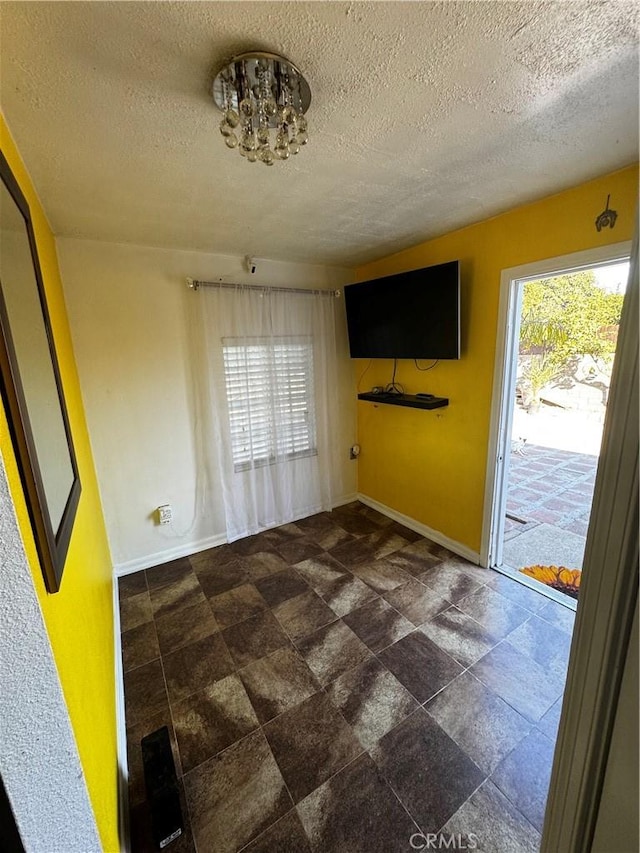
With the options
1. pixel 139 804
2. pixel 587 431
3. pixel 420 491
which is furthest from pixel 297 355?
pixel 587 431

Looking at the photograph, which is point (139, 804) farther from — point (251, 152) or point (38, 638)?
point (251, 152)

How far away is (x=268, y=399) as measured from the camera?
2.96 meters

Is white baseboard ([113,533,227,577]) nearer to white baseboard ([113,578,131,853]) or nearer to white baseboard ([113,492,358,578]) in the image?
white baseboard ([113,492,358,578])

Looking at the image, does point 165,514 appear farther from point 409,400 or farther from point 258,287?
point 409,400

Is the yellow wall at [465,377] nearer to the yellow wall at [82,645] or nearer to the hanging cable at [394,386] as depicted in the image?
the hanging cable at [394,386]

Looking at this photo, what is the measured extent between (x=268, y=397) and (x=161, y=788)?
2.33 m

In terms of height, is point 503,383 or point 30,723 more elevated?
point 503,383

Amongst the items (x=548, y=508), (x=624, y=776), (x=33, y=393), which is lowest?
(x=548, y=508)

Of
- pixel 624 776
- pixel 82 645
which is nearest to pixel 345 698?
pixel 82 645

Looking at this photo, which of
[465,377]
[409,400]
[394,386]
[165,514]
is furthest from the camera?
[394,386]

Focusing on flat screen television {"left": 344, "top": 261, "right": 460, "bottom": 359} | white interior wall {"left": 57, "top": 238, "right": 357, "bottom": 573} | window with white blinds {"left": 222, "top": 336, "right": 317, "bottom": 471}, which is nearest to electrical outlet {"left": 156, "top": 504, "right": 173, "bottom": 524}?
white interior wall {"left": 57, "top": 238, "right": 357, "bottom": 573}

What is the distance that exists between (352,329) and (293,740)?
9.35ft

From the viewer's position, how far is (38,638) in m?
0.59

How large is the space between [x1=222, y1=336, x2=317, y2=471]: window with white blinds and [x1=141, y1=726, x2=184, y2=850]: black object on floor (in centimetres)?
180
